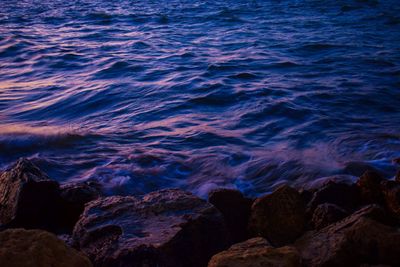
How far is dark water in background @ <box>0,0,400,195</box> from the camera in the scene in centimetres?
474

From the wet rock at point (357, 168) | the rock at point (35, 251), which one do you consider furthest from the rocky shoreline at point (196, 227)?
the wet rock at point (357, 168)

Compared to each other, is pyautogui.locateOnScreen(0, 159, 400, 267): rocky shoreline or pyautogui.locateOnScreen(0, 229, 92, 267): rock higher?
pyautogui.locateOnScreen(0, 229, 92, 267): rock

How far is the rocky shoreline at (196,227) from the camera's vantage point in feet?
6.97

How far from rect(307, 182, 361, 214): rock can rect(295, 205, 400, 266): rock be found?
2.44 feet

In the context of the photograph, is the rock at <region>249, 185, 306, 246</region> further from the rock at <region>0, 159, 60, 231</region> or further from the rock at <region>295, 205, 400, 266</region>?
the rock at <region>0, 159, 60, 231</region>

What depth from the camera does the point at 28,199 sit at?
332cm

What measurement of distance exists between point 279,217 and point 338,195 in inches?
26.1

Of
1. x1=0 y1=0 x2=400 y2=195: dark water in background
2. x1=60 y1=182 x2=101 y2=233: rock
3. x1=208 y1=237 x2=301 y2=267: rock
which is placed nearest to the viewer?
x1=208 y1=237 x2=301 y2=267: rock

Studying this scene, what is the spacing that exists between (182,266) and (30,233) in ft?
2.94

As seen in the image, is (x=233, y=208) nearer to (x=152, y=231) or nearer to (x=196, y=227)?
(x=196, y=227)

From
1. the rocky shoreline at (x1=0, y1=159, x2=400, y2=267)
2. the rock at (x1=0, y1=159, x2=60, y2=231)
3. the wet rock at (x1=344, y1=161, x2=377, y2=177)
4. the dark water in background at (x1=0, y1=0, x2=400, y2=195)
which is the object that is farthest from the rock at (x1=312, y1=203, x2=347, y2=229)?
the rock at (x1=0, y1=159, x2=60, y2=231)

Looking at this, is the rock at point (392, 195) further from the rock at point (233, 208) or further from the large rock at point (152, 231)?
the large rock at point (152, 231)

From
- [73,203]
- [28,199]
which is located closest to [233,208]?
[73,203]

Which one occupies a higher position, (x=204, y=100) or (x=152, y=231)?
(x=152, y=231)
